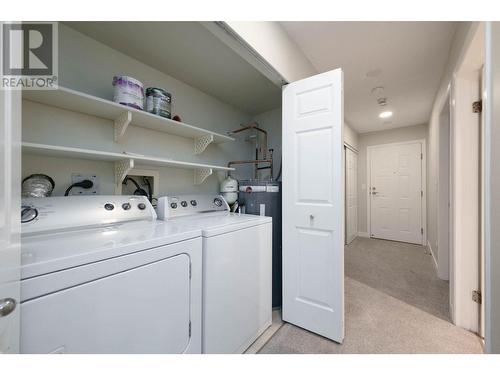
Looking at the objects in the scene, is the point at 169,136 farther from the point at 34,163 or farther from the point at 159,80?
the point at 34,163

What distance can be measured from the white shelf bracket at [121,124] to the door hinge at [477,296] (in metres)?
2.89

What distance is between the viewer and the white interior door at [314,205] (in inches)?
54.2

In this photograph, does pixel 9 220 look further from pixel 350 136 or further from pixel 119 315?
pixel 350 136

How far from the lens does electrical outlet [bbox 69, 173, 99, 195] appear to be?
4.29 feet

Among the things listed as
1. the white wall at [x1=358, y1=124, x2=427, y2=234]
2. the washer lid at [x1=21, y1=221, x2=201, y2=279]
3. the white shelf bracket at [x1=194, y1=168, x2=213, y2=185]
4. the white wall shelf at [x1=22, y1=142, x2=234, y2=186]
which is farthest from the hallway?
the white wall at [x1=358, y1=124, x2=427, y2=234]

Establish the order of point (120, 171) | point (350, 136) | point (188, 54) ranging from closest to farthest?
point (120, 171) → point (188, 54) → point (350, 136)

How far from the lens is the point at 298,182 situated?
1.57 m

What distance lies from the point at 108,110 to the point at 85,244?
96 cm

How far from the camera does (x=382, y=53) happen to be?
5.99 feet

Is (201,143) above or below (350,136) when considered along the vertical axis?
below

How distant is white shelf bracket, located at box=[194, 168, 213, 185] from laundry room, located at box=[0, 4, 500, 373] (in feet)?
0.08

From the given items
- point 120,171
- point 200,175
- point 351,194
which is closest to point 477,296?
point 200,175

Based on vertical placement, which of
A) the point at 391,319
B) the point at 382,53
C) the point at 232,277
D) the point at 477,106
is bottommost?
the point at 391,319

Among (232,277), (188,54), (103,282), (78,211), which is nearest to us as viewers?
(103,282)
